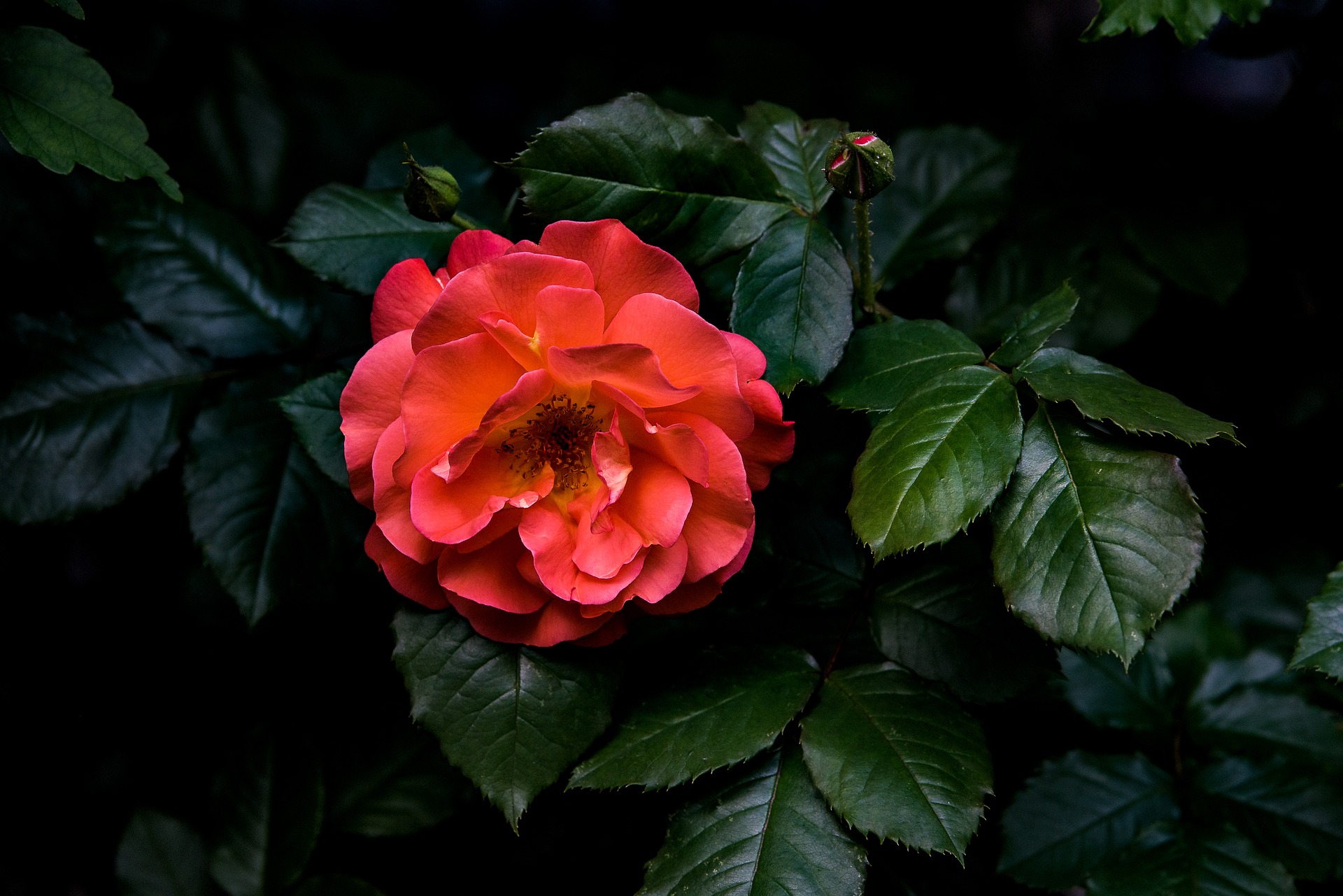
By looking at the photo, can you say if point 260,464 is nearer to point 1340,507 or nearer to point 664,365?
point 664,365

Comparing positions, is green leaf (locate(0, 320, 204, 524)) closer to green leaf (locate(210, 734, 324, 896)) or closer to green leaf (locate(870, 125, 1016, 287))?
green leaf (locate(210, 734, 324, 896))

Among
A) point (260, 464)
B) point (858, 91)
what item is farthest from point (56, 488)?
point (858, 91)

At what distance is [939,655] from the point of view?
30.1 inches

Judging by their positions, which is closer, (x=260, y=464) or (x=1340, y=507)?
(x=260, y=464)

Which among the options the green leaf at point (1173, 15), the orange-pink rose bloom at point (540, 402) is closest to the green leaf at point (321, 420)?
the orange-pink rose bloom at point (540, 402)

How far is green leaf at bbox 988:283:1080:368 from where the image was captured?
71 cm

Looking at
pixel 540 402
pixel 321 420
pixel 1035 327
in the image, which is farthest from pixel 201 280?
pixel 1035 327

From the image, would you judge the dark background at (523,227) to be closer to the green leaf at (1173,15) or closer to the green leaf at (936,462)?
the green leaf at (936,462)

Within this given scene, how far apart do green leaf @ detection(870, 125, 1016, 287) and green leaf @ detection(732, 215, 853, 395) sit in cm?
26

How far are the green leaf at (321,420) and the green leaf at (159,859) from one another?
1.95ft

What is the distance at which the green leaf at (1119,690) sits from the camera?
98cm

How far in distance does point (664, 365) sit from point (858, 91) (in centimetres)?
94

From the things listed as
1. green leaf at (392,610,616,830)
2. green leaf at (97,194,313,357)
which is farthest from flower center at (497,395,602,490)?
green leaf at (97,194,313,357)

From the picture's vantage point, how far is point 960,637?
2.51 ft
